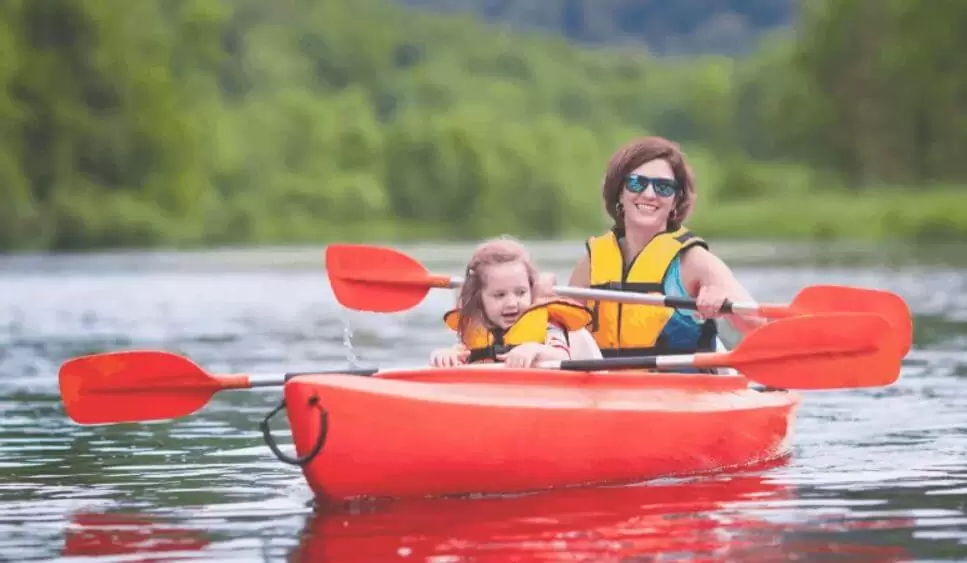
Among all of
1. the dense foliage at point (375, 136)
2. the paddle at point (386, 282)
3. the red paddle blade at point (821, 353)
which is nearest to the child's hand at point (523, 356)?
the red paddle blade at point (821, 353)

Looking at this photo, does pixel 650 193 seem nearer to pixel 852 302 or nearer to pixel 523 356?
pixel 852 302

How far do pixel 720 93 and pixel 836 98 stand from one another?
53.4m

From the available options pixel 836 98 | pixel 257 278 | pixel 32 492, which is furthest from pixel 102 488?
Answer: pixel 836 98

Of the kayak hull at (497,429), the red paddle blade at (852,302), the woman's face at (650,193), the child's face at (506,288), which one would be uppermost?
the woman's face at (650,193)

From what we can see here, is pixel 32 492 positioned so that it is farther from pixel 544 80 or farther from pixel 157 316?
pixel 544 80

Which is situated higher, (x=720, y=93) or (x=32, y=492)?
(x=720, y=93)

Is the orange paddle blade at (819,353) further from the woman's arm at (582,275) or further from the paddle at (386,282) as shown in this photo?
the woman's arm at (582,275)

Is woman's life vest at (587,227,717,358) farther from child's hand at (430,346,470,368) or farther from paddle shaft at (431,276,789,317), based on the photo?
child's hand at (430,346,470,368)

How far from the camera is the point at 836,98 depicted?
72500 millimetres

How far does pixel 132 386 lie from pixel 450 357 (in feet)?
4.58

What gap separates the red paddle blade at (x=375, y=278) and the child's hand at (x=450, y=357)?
2.18 metres

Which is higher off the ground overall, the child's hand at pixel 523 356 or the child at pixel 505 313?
the child at pixel 505 313

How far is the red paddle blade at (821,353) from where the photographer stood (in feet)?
27.9

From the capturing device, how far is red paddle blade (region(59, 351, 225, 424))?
832 centimetres
